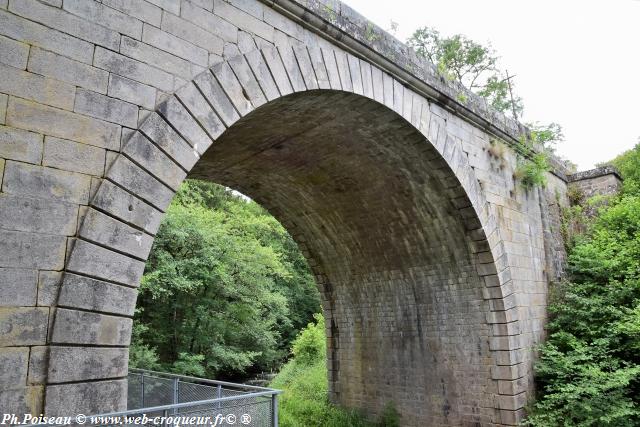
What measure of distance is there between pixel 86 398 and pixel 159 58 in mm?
2628

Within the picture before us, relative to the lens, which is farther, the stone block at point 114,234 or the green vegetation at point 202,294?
the green vegetation at point 202,294

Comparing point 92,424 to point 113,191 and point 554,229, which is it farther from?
point 554,229

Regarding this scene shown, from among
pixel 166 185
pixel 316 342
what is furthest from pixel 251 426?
Answer: pixel 316 342

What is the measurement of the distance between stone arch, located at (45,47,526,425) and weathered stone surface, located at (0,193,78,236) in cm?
11

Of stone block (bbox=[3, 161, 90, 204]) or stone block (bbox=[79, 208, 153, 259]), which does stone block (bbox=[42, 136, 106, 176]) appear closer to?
stone block (bbox=[3, 161, 90, 204])

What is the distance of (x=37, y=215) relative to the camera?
3.21 metres

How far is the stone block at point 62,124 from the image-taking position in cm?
324

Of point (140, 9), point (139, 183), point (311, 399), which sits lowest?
point (311, 399)

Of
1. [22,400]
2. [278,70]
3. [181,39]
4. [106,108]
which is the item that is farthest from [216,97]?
[22,400]

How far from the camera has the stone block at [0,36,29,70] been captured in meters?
3.24

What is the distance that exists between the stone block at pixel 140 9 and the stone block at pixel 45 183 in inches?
56.0

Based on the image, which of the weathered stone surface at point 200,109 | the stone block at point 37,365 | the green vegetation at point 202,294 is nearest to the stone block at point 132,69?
the weathered stone surface at point 200,109

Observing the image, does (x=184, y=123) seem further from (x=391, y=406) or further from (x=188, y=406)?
(x=391, y=406)

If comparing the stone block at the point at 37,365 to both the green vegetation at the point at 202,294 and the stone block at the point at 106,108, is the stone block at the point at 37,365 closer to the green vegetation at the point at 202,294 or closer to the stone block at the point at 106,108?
the stone block at the point at 106,108
